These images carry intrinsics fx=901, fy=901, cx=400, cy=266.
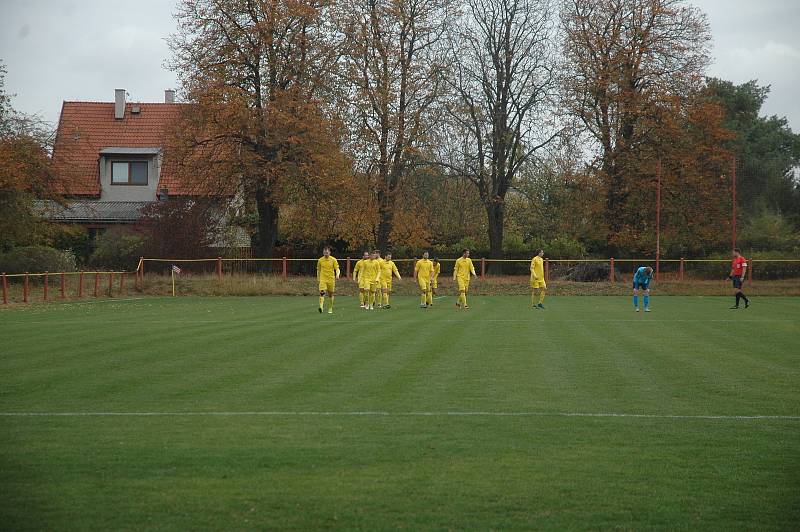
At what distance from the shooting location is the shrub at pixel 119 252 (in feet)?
147

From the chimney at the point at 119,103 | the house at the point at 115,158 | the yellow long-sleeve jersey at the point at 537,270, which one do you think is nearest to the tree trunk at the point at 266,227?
the house at the point at 115,158

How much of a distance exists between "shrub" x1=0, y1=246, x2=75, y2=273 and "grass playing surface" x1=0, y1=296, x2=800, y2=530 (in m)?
20.3

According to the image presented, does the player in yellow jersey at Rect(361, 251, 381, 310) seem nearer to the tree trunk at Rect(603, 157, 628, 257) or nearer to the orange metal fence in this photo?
the orange metal fence

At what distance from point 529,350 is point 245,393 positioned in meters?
6.72

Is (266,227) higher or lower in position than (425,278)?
higher

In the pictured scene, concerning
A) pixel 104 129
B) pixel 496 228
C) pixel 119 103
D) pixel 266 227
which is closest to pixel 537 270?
pixel 496 228

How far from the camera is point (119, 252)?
45.4 meters

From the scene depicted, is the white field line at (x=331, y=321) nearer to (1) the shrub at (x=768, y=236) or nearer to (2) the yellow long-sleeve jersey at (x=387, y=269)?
(2) the yellow long-sleeve jersey at (x=387, y=269)

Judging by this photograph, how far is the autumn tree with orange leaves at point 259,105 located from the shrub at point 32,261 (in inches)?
308

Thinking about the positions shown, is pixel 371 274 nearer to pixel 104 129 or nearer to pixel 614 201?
pixel 614 201

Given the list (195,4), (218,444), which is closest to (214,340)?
(218,444)

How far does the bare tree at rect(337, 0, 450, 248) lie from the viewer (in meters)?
47.4

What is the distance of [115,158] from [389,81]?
70.7ft

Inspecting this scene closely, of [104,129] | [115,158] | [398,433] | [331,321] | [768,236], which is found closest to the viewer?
[398,433]
